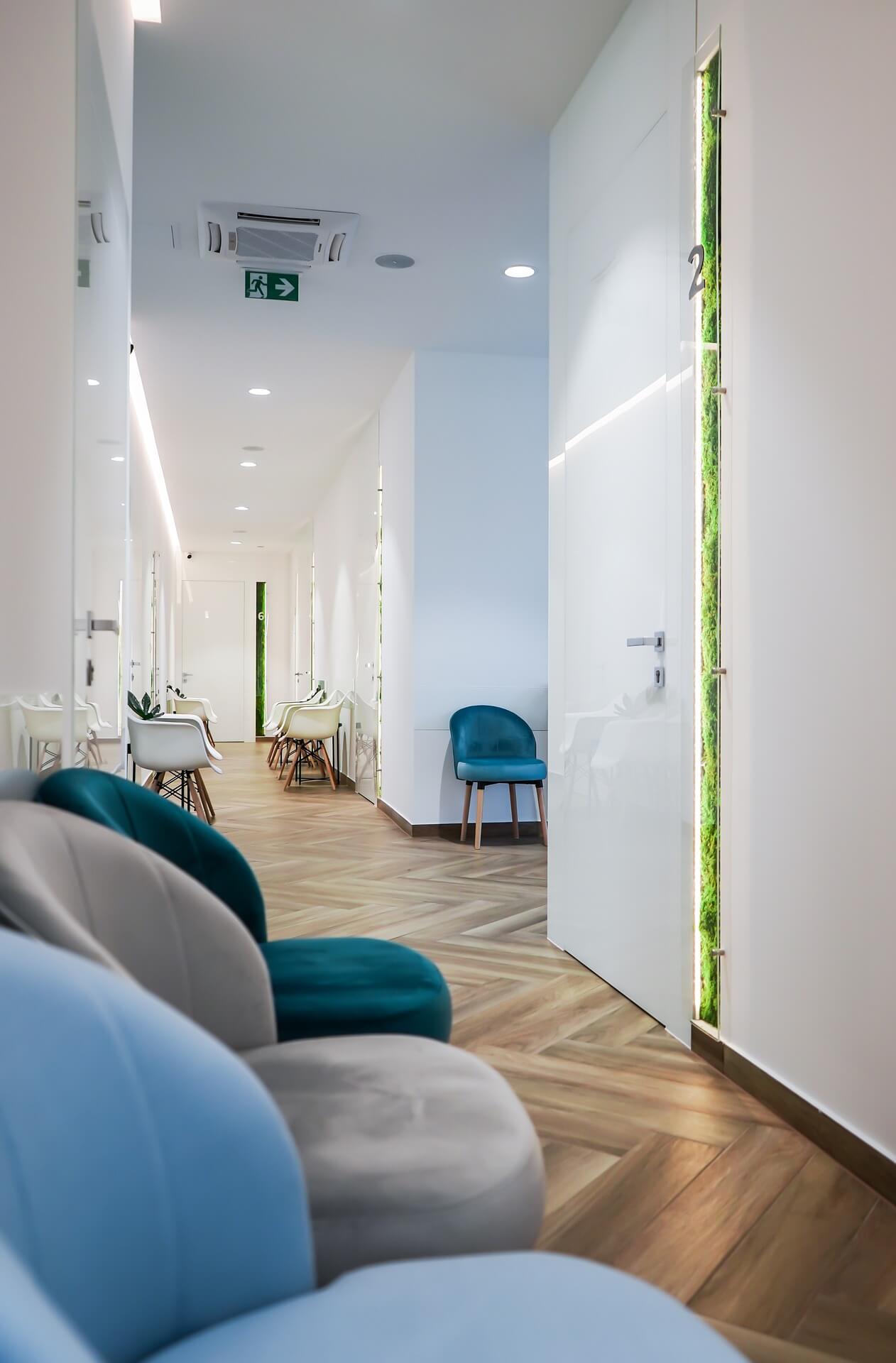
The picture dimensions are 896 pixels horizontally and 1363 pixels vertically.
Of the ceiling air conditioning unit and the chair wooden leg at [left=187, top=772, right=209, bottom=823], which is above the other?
the ceiling air conditioning unit

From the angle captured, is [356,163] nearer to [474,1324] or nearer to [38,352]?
[38,352]

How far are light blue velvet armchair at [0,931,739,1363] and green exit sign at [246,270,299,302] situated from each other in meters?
5.02

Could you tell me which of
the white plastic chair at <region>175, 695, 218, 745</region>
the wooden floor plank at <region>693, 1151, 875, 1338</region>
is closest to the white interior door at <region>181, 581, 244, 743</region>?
the white plastic chair at <region>175, 695, 218, 745</region>

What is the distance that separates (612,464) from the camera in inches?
134

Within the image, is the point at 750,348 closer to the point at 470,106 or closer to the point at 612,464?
the point at 612,464

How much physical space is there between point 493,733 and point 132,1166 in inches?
225

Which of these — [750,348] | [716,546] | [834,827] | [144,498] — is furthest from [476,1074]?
[144,498]

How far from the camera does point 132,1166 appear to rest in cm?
79

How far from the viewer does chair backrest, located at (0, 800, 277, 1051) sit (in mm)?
1513

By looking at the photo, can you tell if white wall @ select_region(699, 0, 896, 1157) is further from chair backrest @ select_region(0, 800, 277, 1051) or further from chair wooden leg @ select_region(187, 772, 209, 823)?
chair wooden leg @ select_region(187, 772, 209, 823)

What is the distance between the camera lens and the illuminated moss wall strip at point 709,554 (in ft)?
8.97

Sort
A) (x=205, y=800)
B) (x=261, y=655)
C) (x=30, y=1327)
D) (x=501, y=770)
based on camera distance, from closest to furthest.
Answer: (x=30, y=1327) → (x=501, y=770) → (x=205, y=800) → (x=261, y=655)

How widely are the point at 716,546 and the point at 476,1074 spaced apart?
1.65 meters

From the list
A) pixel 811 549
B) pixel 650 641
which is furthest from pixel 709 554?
pixel 811 549
